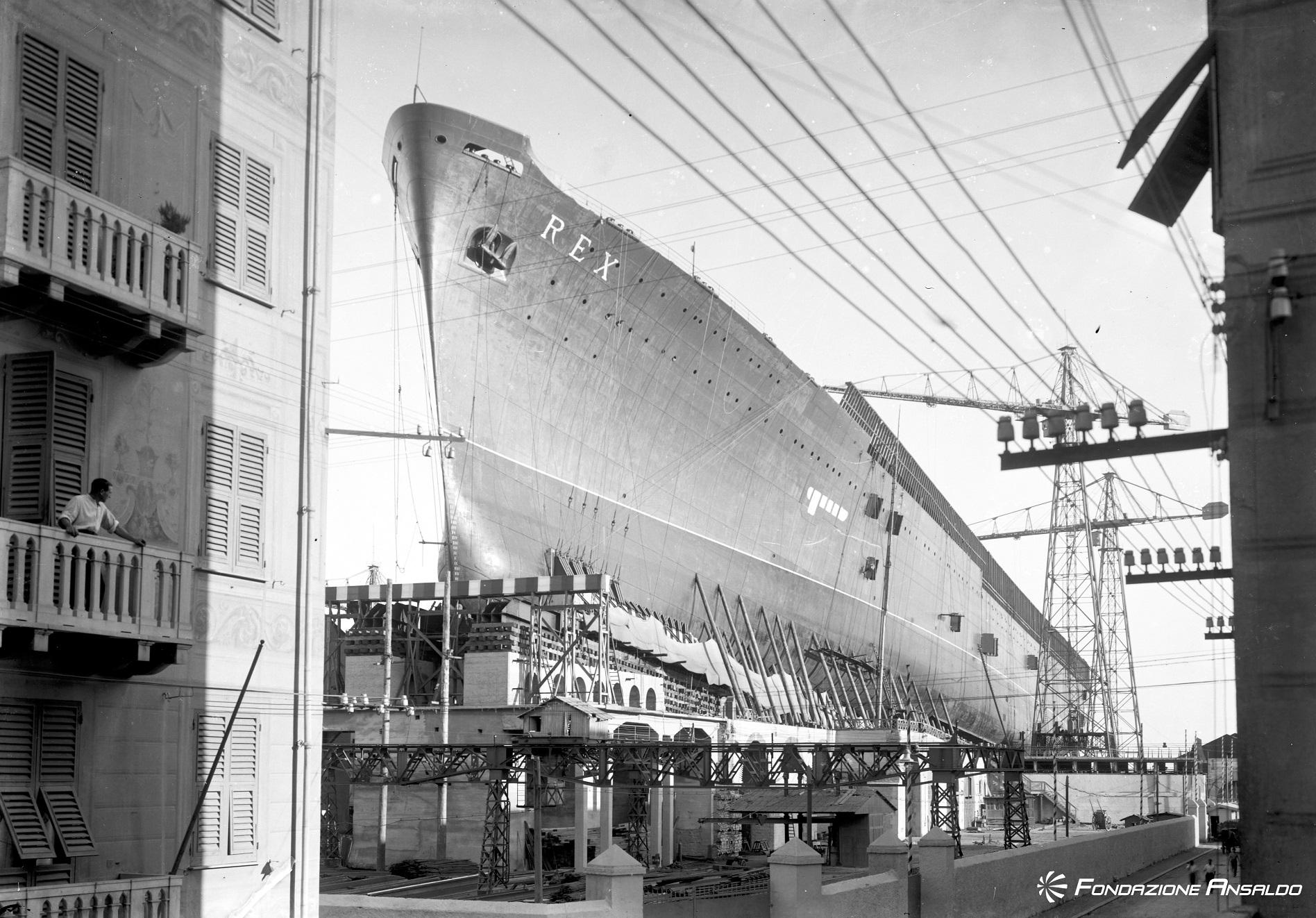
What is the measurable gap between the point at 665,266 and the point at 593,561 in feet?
27.4

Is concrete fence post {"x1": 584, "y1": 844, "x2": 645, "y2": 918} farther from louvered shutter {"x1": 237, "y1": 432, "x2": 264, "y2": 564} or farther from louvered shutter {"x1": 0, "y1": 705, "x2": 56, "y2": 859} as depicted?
louvered shutter {"x1": 0, "y1": 705, "x2": 56, "y2": 859}

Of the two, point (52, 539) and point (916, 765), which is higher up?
point (52, 539)

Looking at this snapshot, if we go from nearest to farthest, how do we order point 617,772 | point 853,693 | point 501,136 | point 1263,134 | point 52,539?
point 52,539 → point 1263,134 → point 617,772 → point 501,136 → point 853,693

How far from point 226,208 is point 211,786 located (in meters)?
3.99

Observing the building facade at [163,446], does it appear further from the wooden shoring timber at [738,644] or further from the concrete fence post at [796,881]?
the wooden shoring timber at [738,644]

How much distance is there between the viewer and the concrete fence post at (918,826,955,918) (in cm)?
1434

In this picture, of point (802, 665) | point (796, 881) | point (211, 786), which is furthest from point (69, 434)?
point (802, 665)

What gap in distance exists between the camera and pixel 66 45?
804 centimetres

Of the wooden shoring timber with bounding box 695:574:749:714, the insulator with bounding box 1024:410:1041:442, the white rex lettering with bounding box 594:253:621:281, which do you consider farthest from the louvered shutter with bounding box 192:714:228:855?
the wooden shoring timber with bounding box 695:574:749:714

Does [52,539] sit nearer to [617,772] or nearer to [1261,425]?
[1261,425]

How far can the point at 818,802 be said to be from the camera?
116 feet

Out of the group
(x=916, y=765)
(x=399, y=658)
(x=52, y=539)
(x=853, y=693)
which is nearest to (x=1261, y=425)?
(x=52, y=539)

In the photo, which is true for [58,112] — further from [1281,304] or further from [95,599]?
[1281,304]

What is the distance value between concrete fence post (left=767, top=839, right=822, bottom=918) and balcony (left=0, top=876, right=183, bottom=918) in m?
7.86
